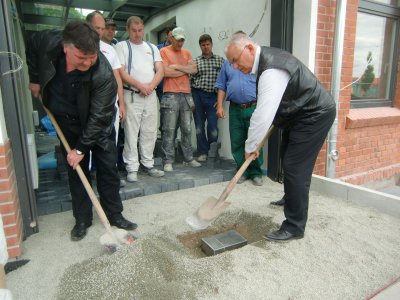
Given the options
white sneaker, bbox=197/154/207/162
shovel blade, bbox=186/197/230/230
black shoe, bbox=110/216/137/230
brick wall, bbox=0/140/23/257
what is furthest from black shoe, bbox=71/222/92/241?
white sneaker, bbox=197/154/207/162

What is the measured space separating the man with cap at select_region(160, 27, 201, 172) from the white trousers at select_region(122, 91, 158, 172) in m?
0.33

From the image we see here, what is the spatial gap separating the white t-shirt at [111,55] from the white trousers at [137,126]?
41cm

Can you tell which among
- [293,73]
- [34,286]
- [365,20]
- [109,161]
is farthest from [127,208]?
[365,20]

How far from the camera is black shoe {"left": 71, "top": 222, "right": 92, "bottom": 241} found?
109 inches

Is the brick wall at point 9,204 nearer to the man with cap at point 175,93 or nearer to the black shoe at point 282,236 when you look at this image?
the black shoe at point 282,236

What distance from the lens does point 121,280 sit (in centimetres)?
207

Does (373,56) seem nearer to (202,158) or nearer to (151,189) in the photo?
(202,158)

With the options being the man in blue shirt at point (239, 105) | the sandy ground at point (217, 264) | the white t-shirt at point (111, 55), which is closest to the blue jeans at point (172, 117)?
the man in blue shirt at point (239, 105)

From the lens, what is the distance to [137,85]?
3734 millimetres

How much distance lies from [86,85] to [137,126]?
1460 millimetres

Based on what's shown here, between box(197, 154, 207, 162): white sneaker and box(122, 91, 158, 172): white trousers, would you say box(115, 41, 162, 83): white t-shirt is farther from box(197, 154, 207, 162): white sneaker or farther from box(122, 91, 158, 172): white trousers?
box(197, 154, 207, 162): white sneaker

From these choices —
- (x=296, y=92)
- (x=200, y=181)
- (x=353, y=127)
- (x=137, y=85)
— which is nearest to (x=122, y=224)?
(x=200, y=181)

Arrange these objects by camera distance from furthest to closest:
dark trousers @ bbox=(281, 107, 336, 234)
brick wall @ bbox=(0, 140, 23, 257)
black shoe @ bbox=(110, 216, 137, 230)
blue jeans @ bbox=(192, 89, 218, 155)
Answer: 1. blue jeans @ bbox=(192, 89, 218, 155)
2. black shoe @ bbox=(110, 216, 137, 230)
3. dark trousers @ bbox=(281, 107, 336, 234)
4. brick wall @ bbox=(0, 140, 23, 257)

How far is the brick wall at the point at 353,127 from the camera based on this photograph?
3.87 metres
